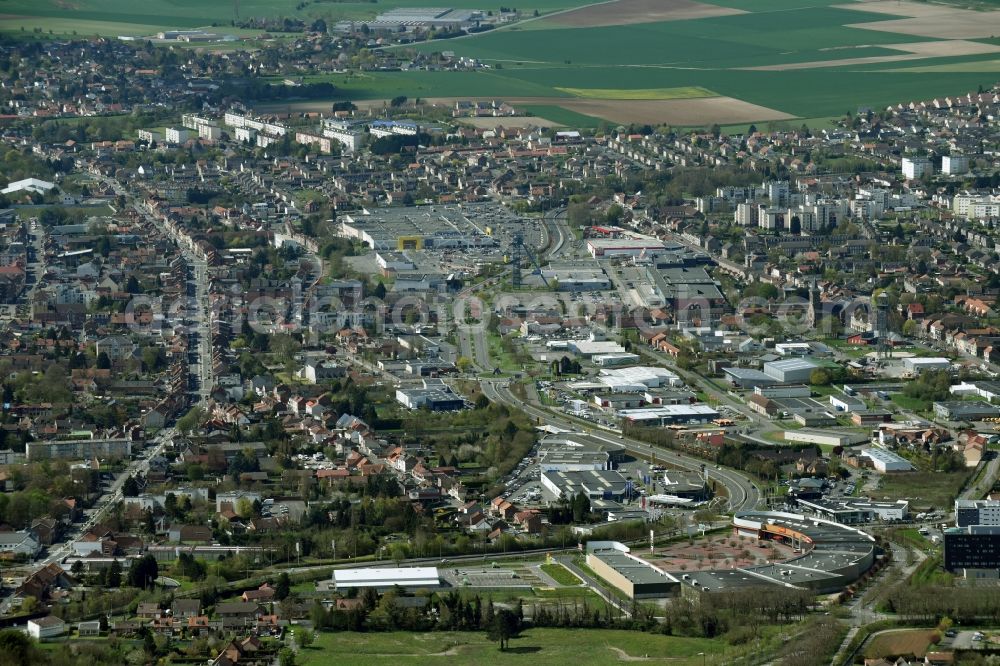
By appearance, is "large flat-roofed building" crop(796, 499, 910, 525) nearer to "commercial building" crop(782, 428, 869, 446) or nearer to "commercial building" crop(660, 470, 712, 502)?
"commercial building" crop(660, 470, 712, 502)

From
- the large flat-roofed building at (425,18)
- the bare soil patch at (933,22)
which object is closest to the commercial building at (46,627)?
the bare soil patch at (933,22)

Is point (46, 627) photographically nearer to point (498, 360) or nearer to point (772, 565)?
point (772, 565)

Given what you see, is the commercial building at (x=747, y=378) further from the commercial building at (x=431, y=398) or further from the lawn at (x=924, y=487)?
the lawn at (x=924, y=487)

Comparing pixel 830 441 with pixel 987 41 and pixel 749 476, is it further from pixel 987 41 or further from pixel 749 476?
pixel 987 41

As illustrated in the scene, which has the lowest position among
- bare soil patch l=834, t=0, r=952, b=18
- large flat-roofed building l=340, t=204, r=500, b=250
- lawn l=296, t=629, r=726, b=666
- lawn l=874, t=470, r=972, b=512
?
large flat-roofed building l=340, t=204, r=500, b=250

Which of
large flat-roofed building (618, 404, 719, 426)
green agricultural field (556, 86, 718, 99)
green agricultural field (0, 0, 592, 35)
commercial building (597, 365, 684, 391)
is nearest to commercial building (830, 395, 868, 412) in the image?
large flat-roofed building (618, 404, 719, 426)

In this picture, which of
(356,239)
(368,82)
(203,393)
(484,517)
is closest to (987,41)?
(368,82)

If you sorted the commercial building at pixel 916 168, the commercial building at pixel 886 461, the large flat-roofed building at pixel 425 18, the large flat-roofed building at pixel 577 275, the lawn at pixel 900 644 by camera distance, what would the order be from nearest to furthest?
the lawn at pixel 900 644 < the commercial building at pixel 886 461 < the large flat-roofed building at pixel 577 275 < the commercial building at pixel 916 168 < the large flat-roofed building at pixel 425 18
